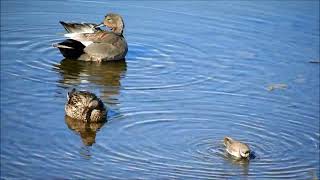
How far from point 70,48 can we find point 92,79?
1283 mm

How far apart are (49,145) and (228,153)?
2.31m

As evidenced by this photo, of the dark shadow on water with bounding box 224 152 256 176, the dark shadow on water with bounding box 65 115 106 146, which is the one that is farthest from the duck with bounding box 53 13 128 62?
the dark shadow on water with bounding box 224 152 256 176

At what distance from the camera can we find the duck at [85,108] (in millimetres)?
12008

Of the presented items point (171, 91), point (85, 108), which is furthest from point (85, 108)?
point (171, 91)

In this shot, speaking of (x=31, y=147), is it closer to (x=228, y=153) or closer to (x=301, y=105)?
(x=228, y=153)

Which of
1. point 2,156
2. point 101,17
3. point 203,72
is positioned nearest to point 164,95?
point 203,72

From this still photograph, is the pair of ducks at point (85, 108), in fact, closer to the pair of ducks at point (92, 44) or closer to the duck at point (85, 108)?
the duck at point (85, 108)

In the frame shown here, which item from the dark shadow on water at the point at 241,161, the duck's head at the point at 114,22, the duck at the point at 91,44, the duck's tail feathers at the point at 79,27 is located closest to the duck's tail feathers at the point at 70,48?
the duck at the point at 91,44

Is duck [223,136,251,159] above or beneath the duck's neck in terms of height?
beneath

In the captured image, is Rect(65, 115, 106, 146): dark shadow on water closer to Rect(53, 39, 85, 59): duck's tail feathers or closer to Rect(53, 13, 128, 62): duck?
Rect(53, 39, 85, 59): duck's tail feathers

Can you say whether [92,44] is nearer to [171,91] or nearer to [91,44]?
[91,44]

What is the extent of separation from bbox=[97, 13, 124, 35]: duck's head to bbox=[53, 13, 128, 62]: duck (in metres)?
0.34

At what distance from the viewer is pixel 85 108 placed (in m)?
12.0

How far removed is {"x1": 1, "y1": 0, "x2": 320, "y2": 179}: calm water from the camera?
419 inches
